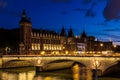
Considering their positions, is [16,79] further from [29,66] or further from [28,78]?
[29,66]

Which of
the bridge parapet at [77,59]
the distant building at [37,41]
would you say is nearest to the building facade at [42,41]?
the distant building at [37,41]

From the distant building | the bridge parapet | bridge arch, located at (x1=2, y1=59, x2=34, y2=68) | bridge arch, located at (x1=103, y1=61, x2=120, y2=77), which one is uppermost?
the distant building

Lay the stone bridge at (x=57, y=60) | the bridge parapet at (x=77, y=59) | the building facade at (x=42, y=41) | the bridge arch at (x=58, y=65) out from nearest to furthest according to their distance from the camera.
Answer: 1. the bridge parapet at (x=77, y=59)
2. the stone bridge at (x=57, y=60)
3. the bridge arch at (x=58, y=65)
4. the building facade at (x=42, y=41)

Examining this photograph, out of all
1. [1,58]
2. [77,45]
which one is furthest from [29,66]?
[77,45]

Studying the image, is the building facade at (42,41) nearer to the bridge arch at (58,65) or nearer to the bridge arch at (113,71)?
the bridge arch at (58,65)

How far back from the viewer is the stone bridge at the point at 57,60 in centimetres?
6950

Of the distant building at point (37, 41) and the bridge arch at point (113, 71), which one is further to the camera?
the distant building at point (37, 41)

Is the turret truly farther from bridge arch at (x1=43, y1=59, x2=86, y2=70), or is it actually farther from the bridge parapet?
the bridge parapet

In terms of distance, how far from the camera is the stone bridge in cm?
6950

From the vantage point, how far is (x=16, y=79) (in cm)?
6150

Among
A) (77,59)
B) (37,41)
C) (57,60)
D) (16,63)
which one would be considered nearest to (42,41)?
(37,41)

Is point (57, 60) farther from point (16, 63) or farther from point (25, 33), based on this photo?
point (25, 33)

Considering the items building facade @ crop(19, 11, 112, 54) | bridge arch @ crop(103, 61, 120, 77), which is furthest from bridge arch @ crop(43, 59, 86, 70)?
building facade @ crop(19, 11, 112, 54)

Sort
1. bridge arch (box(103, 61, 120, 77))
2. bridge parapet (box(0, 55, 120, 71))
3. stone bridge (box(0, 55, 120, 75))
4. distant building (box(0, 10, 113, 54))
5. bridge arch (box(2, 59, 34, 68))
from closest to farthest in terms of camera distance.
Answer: bridge parapet (box(0, 55, 120, 71)) < bridge arch (box(103, 61, 120, 77)) < stone bridge (box(0, 55, 120, 75)) < bridge arch (box(2, 59, 34, 68)) < distant building (box(0, 10, 113, 54))
